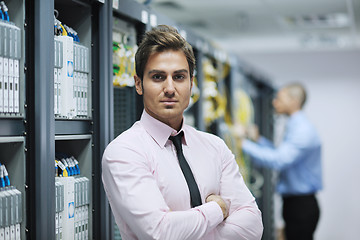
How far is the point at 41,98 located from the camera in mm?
1477

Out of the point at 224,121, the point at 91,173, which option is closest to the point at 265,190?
the point at 224,121

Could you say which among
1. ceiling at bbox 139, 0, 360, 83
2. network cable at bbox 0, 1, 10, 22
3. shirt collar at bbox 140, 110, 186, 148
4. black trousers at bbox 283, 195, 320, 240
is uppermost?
ceiling at bbox 139, 0, 360, 83

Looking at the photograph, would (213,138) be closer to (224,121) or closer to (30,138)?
(30,138)

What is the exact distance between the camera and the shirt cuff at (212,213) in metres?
1.50

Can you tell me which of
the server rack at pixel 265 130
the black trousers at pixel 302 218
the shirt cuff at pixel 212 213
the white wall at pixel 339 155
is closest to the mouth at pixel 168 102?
the shirt cuff at pixel 212 213

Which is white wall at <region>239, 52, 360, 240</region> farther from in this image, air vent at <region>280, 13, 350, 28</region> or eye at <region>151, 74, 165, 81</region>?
eye at <region>151, 74, 165, 81</region>

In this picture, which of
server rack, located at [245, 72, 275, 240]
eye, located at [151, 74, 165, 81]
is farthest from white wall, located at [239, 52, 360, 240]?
eye, located at [151, 74, 165, 81]

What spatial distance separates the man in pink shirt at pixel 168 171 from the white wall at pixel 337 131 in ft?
22.7

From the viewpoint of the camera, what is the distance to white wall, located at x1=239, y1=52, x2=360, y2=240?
809cm

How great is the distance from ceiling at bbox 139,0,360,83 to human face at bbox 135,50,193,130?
237 cm

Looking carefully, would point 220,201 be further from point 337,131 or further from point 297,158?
point 337,131

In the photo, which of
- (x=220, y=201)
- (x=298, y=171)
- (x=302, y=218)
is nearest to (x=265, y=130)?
(x=298, y=171)

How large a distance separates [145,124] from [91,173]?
398mm

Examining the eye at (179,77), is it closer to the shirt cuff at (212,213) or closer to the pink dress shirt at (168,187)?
the pink dress shirt at (168,187)
